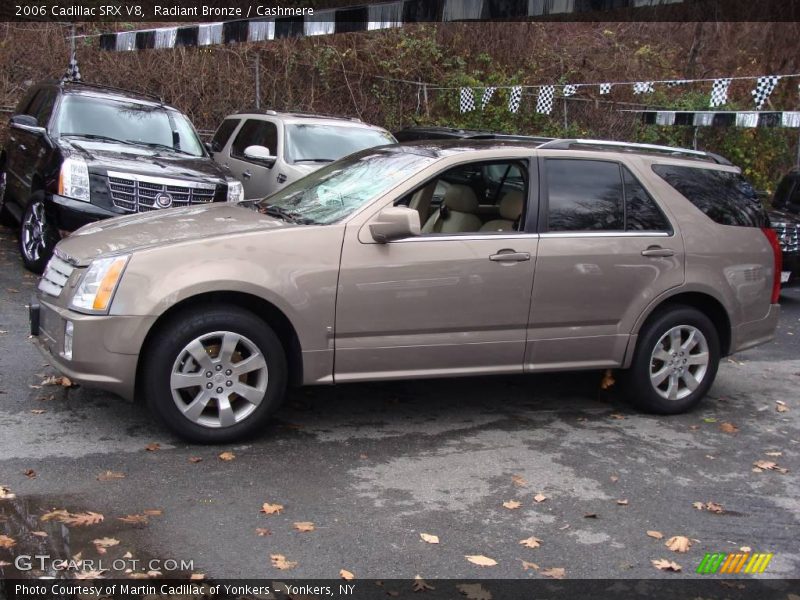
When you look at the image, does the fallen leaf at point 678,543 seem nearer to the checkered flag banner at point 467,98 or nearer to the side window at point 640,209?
the side window at point 640,209

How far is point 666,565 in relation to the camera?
4309 mm

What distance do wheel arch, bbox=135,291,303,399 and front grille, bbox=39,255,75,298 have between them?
2.28 feet

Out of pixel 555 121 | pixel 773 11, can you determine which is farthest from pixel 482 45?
pixel 773 11

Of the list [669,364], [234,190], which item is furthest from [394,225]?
[234,190]

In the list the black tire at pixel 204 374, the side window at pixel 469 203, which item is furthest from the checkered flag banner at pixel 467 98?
the black tire at pixel 204 374

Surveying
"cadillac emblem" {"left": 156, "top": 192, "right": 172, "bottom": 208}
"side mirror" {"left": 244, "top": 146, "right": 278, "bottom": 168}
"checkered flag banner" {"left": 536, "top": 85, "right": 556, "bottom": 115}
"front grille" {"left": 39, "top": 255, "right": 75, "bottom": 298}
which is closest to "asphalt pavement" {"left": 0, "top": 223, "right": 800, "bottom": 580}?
"front grille" {"left": 39, "top": 255, "right": 75, "bottom": 298}

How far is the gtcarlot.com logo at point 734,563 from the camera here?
433 centimetres

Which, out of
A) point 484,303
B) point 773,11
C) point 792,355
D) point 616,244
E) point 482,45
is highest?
point 773,11

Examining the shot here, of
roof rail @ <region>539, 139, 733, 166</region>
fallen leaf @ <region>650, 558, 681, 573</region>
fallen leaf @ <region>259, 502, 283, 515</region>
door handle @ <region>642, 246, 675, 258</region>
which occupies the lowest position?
fallen leaf @ <region>650, 558, 681, 573</region>

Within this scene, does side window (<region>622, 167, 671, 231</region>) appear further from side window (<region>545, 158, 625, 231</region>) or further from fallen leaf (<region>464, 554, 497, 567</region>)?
fallen leaf (<region>464, 554, 497, 567</region>)

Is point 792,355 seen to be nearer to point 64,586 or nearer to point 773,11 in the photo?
point 64,586

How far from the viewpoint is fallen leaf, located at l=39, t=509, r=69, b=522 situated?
14.1 feet

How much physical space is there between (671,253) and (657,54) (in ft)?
78.1

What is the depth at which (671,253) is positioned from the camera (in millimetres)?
6375
